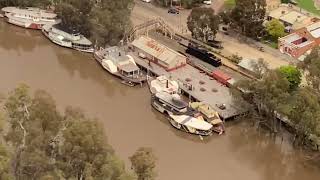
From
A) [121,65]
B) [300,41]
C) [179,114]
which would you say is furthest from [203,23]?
[179,114]

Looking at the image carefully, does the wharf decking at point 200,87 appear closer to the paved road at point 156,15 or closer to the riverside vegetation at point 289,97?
the riverside vegetation at point 289,97

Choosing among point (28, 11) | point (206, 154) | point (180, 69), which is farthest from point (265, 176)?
point (28, 11)

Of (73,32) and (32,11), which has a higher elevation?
(32,11)

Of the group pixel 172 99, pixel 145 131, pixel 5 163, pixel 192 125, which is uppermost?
pixel 5 163

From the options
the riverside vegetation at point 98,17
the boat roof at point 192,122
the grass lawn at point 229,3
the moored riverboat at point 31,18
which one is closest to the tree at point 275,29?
the grass lawn at point 229,3

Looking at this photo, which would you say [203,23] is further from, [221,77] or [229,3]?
[229,3]

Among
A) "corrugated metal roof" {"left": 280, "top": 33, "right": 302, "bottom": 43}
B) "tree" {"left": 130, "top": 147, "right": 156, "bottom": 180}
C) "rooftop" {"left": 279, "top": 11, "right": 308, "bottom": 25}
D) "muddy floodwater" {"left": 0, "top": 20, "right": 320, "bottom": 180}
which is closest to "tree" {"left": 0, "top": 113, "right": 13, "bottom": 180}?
"tree" {"left": 130, "top": 147, "right": 156, "bottom": 180}

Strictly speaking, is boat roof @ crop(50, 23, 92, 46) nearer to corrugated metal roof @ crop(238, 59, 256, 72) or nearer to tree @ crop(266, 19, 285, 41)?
corrugated metal roof @ crop(238, 59, 256, 72)

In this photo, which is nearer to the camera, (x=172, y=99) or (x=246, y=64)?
(x=172, y=99)
